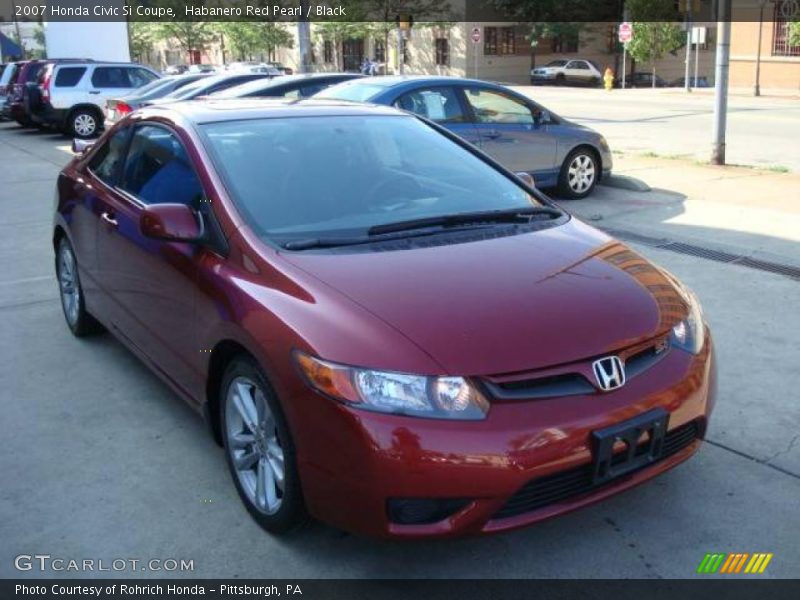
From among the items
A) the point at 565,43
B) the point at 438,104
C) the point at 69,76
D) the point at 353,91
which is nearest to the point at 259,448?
the point at 438,104

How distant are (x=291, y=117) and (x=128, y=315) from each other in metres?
1.34

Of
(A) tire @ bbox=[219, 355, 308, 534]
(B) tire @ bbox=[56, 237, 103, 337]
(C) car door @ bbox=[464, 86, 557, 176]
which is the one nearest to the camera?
(A) tire @ bbox=[219, 355, 308, 534]

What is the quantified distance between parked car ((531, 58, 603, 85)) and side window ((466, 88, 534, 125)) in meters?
42.4

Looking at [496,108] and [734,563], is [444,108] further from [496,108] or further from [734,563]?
[734,563]

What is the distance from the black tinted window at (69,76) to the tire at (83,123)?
655 mm

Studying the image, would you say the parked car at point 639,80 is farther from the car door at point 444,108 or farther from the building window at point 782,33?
the car door at point 444,108

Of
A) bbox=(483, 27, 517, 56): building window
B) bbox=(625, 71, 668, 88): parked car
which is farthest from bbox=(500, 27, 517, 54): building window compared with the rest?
bbox=(625, 71, 668, 88): parked car

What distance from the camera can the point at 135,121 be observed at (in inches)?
189

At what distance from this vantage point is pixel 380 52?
59.8m

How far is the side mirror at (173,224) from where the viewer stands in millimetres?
3602

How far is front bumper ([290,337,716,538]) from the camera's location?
268 centimetres

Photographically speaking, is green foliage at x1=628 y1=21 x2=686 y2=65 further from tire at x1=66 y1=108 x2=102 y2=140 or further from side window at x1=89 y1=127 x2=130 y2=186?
side window at x1=89 y1=127 x2=130 y2=186

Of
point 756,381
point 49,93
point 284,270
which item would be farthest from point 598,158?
point 49,93

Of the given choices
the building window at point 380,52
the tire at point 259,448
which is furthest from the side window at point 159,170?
the building window at point 380,52
